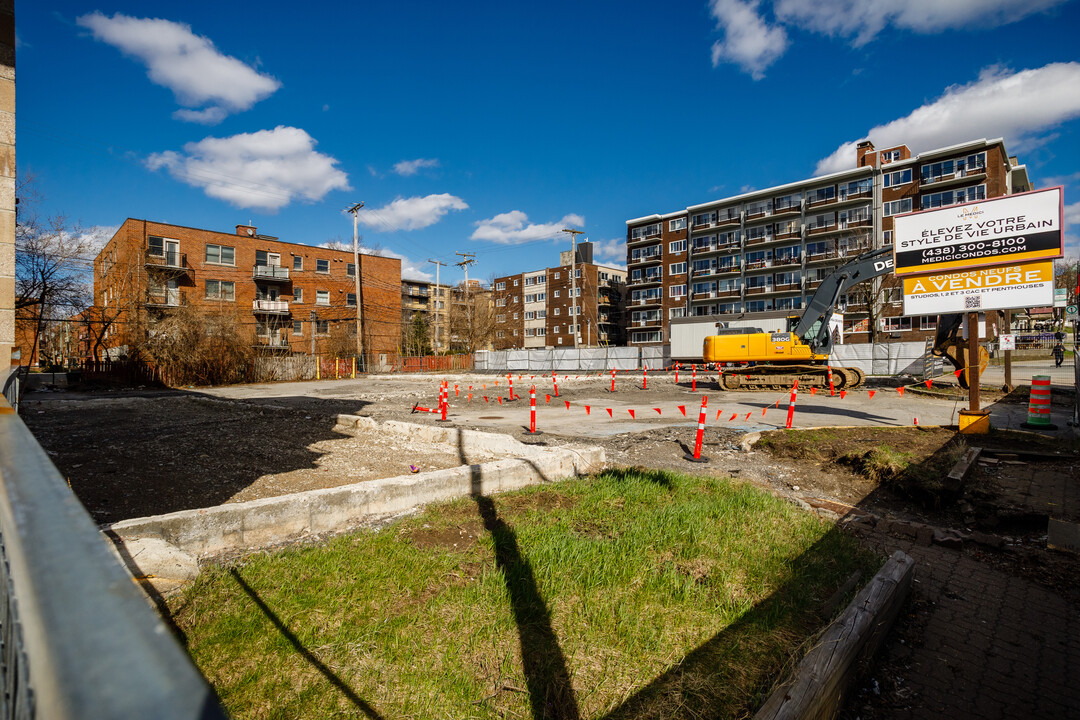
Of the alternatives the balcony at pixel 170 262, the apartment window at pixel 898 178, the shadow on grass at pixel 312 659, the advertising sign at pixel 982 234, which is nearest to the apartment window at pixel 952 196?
the apartment window at pixel 898 178

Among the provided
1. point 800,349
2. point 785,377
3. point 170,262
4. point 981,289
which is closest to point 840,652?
point 981,289

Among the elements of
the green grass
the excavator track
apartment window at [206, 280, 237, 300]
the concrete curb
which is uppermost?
apartment window at [206, 280, 237, 300]

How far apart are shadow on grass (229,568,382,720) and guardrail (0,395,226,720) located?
2.22 m

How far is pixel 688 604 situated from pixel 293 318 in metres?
54.7

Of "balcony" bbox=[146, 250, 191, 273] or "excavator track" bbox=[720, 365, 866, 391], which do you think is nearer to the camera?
"excavator track" bbox=[720, 365, 866, 391]

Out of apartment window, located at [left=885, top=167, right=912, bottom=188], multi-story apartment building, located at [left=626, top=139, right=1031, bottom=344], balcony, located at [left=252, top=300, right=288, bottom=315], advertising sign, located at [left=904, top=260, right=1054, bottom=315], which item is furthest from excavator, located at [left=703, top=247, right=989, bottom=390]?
balcony, located at [left=252, top=300, right=288, bottom=315]

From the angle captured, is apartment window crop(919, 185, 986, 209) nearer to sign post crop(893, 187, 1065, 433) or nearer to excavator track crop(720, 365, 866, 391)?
excavator track crop(720, 365, 866, 391)

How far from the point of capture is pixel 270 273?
167 ft

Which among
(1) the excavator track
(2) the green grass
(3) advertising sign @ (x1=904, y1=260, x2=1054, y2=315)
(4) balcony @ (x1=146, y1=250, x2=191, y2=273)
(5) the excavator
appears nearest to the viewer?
(2) the green grass

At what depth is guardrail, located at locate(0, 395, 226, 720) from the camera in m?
0.51

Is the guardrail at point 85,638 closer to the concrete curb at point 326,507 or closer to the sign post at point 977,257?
the concrete curb at point 326,507

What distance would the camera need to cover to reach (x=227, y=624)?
3.53m

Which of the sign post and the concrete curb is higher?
the sign post

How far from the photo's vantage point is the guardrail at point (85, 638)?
51 cm
